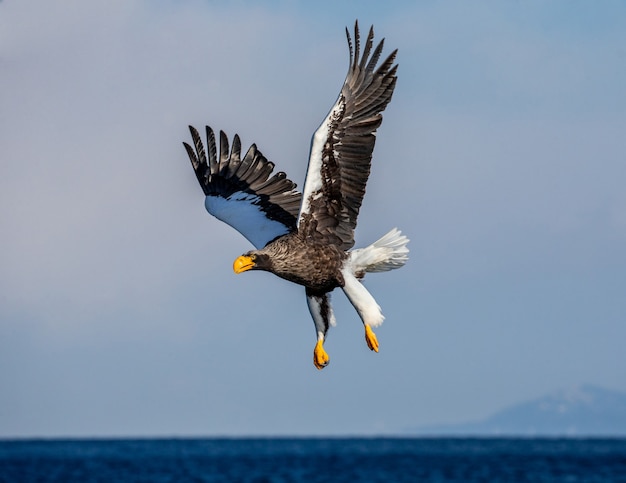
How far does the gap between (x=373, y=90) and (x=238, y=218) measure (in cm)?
285

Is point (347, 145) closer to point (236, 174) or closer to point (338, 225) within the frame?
point (338, 225)

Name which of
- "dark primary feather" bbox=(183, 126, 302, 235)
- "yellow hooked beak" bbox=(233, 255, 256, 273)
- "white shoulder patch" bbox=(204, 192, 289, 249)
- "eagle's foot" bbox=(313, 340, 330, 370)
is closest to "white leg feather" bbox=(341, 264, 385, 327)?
"eagle's foot" bbox=(313, 340, 330, 370)

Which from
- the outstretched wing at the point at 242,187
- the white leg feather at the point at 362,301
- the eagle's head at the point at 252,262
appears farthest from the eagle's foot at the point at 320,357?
the outstretched wing at the point at 242,187

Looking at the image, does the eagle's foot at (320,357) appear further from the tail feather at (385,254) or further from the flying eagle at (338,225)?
the tail feather at (385,254)

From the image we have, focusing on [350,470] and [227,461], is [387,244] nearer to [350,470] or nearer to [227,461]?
[350,470]

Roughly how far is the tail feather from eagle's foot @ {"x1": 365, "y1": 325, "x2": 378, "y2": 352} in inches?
35.3

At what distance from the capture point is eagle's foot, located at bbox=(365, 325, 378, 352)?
49.5ft

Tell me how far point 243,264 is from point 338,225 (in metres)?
1.20

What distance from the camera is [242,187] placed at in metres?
17.7

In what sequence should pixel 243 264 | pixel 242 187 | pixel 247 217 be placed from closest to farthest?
pixel 243 264, pixel 247 217, pixel 242 187

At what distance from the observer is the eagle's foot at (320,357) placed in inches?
610

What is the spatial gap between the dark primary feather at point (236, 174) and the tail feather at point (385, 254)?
64.9 inches

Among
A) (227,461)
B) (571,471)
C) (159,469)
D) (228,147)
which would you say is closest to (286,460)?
(227,461)

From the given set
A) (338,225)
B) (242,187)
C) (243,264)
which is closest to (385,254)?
(338,225)
